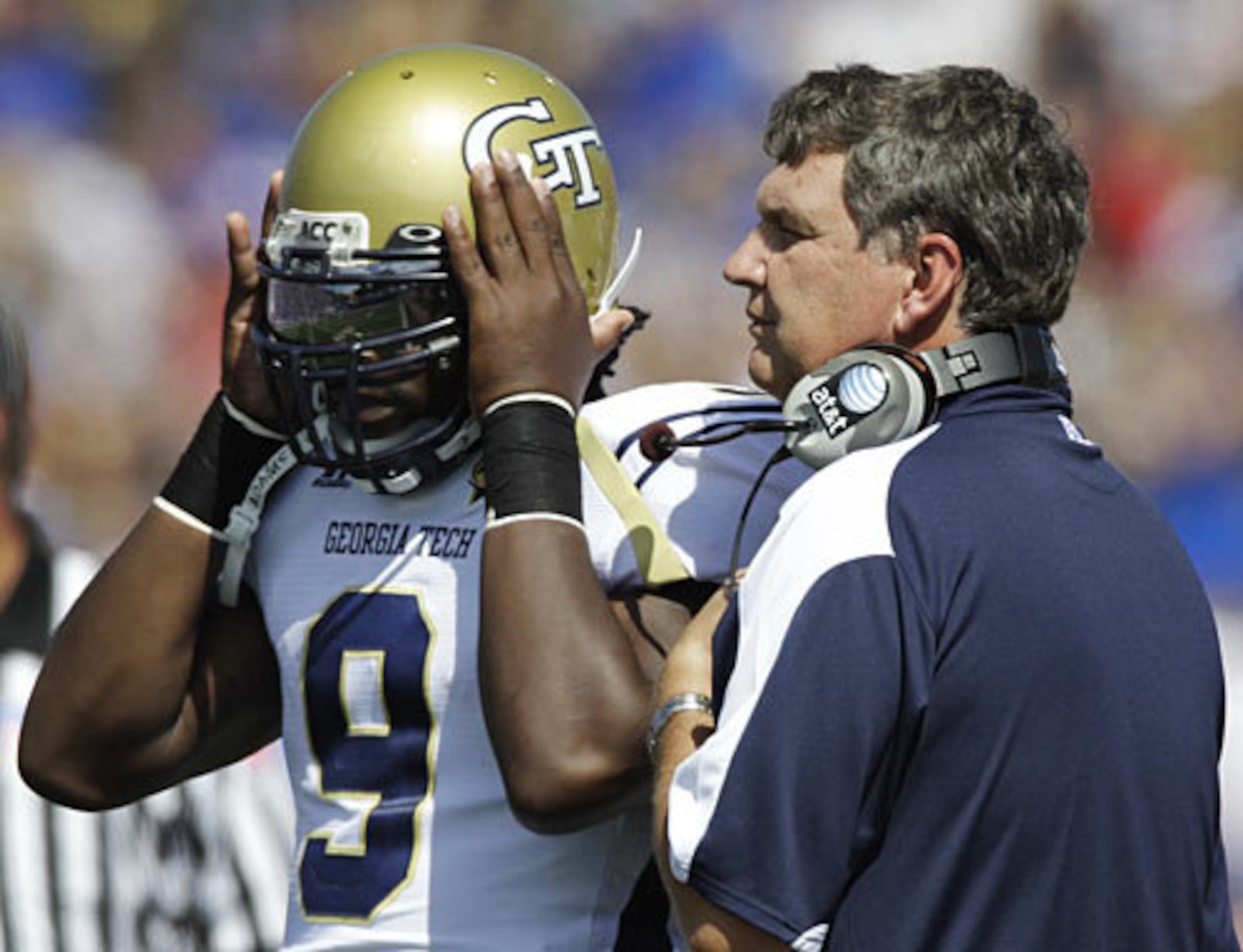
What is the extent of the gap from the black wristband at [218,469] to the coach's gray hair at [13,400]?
2.19m

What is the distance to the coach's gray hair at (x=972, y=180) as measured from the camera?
1812 millimetres

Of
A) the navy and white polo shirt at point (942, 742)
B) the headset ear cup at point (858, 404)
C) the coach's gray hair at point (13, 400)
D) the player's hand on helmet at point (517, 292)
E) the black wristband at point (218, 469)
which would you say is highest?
the coach's gray hair at point (13, 400)

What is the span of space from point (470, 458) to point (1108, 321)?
2296 millimetres

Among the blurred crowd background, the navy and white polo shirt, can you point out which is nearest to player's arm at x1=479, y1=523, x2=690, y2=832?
the navy and white polo shirt

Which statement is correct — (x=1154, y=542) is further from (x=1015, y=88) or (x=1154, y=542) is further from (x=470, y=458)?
(x=470, y=458)

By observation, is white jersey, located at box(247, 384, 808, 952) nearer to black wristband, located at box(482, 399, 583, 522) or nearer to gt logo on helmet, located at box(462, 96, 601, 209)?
black wristband, located at box(482, 399, 583, 522)

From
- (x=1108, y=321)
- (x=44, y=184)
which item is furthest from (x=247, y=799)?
(x=1108, y=321)

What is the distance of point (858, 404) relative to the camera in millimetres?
1777

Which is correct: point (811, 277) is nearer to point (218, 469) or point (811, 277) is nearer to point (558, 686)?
point (558, 686)

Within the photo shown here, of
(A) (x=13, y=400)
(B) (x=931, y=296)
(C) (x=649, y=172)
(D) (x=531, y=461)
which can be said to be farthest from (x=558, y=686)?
(A) (x=13, y=400)

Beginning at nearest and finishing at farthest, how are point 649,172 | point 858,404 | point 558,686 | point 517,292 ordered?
point 858,404 → point 558,686 → point 517,292 → point 649,172

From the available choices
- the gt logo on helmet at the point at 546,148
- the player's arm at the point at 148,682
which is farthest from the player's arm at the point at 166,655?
the gt logo on helmet at the point at 546,148

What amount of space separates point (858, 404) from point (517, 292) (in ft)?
1.40

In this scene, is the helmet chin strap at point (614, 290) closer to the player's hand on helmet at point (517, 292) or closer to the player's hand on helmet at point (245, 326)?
the player's hand on helmet at point (517, 292)
